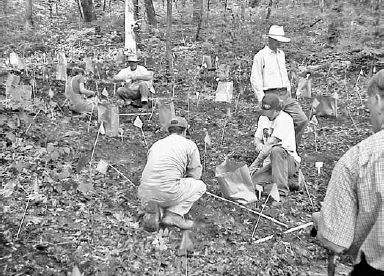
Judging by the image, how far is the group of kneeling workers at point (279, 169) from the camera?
1.69 meters

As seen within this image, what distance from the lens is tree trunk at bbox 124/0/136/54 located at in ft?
34.0

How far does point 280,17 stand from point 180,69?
5.29m

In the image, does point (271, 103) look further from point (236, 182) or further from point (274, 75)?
point (274, 75)

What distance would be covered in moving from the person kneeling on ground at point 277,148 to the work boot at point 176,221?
122 cm

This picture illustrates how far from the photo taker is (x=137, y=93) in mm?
7922

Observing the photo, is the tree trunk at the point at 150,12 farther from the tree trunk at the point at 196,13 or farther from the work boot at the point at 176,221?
the work boot at the point at 176,221

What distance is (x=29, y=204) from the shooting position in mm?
4480

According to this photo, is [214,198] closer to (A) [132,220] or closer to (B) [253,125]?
(A) [132,220]

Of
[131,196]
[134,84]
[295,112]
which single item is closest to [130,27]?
[134,84]

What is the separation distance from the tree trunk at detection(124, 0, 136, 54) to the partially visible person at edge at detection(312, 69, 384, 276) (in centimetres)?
915

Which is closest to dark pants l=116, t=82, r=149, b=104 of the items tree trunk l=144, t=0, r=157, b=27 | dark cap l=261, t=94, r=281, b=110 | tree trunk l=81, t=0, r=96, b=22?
dark cap l=261, t=94, r=281, b=110

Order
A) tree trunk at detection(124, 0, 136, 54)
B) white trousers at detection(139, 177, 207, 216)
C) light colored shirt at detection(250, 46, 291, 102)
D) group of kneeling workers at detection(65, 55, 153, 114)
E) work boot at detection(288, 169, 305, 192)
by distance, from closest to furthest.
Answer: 1. white trousers at detection(139, 177, 207, 216)
2. work boot at detection(288, 169, 305, 192)
3. light colored shirt at detection(250, 46, 291, 102)
4. group of kneeling workers at detection(65, 55, 153, 114)
5. tree trunk at detection(124, 0, 136, 54)

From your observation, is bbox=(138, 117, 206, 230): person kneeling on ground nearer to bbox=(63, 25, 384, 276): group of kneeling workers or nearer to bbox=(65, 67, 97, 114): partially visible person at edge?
bbox=(63, 25, 384, 276): group of kneeling workers

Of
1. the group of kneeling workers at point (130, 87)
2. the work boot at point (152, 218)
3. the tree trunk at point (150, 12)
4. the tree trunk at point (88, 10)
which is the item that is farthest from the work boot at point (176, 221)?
the tree trunk at point (88, 10)
